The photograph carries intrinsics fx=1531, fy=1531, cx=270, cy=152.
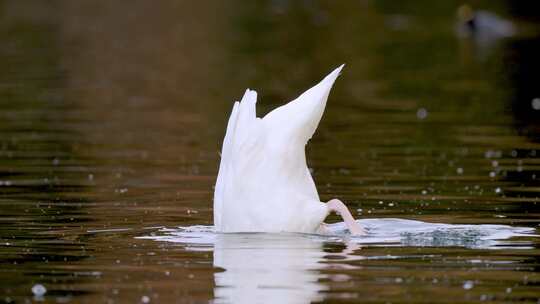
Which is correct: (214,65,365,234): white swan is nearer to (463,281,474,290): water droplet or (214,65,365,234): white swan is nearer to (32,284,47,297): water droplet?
(463,281,474,290): water droplet

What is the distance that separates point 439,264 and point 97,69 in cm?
2484

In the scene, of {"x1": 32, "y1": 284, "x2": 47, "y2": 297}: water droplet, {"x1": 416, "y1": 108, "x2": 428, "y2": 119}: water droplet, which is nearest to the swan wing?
{"x1": 32, "y1": 284, "x2": 47, "y2": 297}: water droplet

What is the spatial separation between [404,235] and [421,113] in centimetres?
1135

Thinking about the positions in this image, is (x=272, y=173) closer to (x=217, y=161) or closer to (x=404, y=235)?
(x=404, y=235)

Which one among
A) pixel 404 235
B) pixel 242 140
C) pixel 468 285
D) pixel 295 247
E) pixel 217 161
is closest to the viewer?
pixel 468 285

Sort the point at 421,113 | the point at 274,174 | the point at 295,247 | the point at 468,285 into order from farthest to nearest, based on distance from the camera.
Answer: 1. the point at 421,113
2. the point at 274,174
3. the point at 295,247
4. the point at 468,285

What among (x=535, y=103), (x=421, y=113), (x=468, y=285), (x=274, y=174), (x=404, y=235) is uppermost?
(x=535, y=103)

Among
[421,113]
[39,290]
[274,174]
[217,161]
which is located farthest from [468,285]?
[421,113]

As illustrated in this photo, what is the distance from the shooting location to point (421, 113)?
23.4 meters

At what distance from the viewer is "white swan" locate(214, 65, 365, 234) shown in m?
11.6

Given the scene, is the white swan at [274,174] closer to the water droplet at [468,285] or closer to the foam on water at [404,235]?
the foam on water at [404,235]

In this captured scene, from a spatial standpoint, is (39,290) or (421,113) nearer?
(39,290)

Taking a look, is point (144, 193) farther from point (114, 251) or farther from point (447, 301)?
point (447, 301)

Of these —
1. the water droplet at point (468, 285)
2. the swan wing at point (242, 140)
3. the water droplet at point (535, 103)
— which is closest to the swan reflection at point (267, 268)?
the swan wing at point (242, 140)
